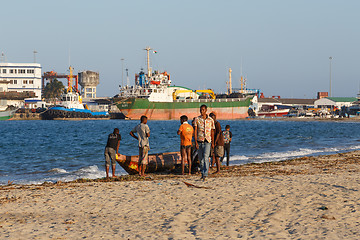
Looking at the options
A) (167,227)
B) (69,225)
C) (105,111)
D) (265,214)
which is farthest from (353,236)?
(105,111)

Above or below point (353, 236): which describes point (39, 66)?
above

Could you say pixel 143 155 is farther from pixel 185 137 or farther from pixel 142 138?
pixel 185 137

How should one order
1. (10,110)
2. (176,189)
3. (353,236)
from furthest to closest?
(10,110) → (176,189) → (353,236)

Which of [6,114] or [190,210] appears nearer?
[190,210]

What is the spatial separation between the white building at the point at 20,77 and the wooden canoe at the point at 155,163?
10317cm

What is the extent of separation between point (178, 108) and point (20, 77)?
4268cm

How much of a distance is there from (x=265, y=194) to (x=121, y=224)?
3.34 metres

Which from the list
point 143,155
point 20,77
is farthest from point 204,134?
point 20,77

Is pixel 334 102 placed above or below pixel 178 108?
above

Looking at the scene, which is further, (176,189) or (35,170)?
(35,170)

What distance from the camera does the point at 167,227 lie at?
7.37 meters

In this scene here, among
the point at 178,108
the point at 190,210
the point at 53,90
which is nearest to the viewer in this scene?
the point at 190,210

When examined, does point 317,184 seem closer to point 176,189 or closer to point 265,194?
point 265,194

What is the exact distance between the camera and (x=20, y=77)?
114 meters
